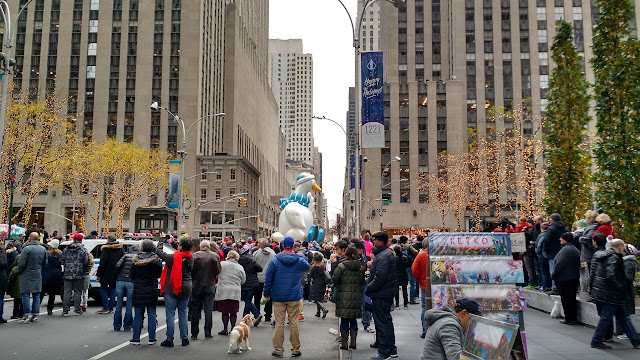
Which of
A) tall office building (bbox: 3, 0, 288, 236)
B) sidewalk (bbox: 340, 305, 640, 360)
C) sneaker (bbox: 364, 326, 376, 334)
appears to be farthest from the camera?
tall office building (bbox: 3, 0, 288, 236)

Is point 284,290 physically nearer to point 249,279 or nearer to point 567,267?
point 249,279

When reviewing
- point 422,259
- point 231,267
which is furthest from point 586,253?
point 231,267

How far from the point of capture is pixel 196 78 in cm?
7800

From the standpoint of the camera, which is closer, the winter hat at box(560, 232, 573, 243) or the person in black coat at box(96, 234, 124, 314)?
the winter hat at box(560, 232, 573, 243)

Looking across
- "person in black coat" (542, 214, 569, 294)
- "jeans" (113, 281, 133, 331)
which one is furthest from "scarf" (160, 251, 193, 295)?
"person in black coat" (542, 214, 569, 294)

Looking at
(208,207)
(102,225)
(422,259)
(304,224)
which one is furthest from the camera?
(208,207)

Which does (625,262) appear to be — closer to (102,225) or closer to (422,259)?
(422,259)

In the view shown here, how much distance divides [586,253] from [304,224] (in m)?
14.9

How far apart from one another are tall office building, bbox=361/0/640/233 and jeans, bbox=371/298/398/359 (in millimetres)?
57326

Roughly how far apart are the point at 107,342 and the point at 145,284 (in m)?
1.41

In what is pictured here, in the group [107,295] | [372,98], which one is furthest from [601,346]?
[107,295]

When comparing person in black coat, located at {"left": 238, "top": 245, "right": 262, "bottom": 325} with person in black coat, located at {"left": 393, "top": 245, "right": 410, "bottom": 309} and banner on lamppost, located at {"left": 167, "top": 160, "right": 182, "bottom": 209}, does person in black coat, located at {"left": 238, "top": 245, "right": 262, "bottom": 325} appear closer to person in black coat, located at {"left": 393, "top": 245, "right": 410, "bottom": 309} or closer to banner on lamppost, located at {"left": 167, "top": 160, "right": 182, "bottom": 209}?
person in black coat, located at {"left": 393, "top": 245, "right": 410, "bottom": 309}

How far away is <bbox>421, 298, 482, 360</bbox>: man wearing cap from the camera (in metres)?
4.28

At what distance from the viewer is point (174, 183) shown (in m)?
31.6
